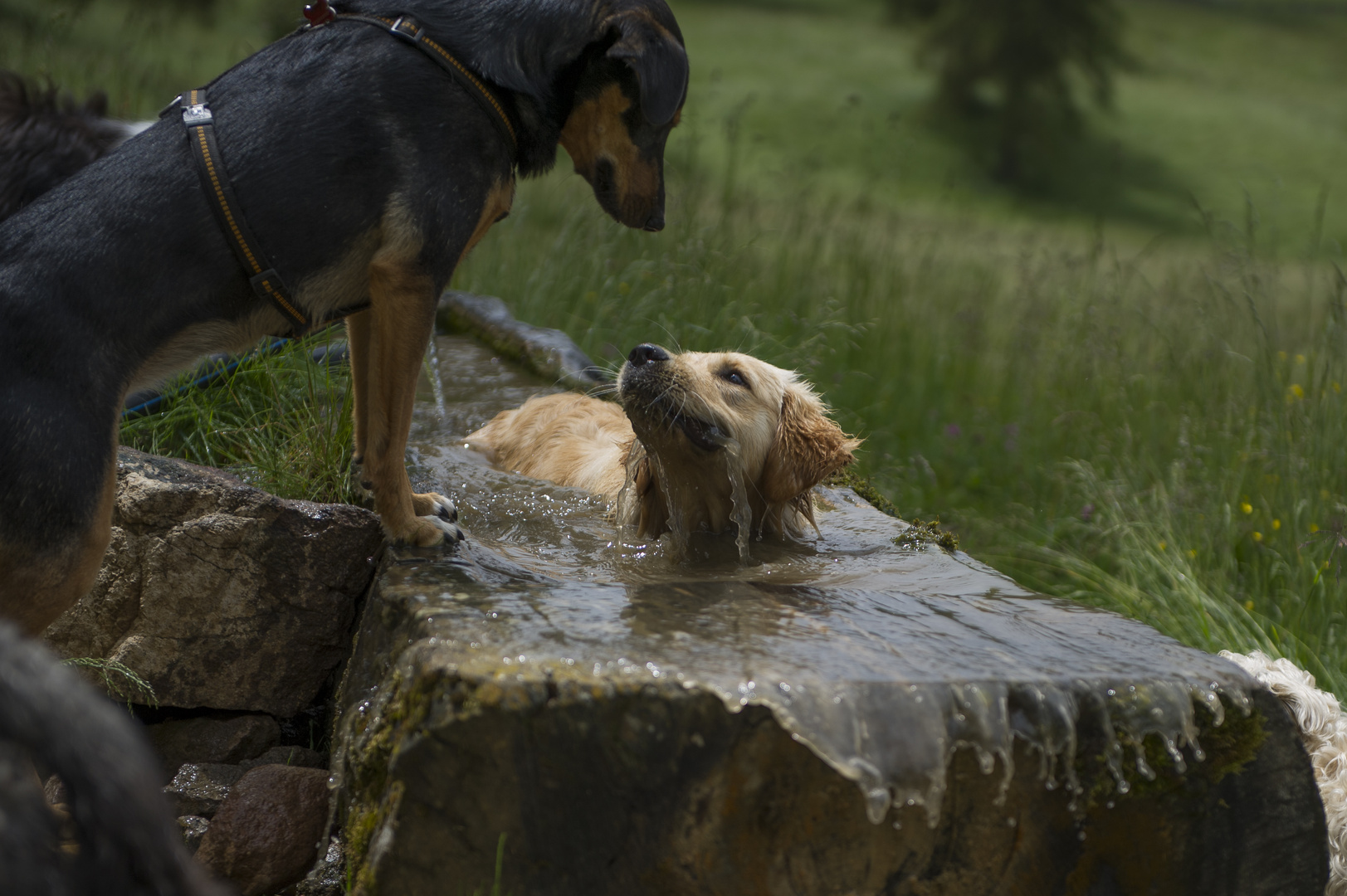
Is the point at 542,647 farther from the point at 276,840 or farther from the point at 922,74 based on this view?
the point at 922,74

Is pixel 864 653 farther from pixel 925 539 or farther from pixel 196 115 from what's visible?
pixel 196 115

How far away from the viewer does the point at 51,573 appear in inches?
91.4

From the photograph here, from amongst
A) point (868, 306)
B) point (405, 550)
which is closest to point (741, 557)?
point (405, 550)

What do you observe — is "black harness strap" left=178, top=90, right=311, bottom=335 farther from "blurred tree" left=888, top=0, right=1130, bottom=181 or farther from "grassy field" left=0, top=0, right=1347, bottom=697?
"blurred tree" left=888, top=0, right=1130, bottom=181

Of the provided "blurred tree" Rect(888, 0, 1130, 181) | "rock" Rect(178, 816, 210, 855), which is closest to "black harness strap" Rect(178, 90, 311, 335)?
"rock" Rect(178, 816, 210, 855)

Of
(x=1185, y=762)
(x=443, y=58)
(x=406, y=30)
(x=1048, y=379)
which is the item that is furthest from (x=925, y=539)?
(x=1048, y=379)

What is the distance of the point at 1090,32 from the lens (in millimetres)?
27297

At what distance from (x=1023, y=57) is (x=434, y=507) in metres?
28.1

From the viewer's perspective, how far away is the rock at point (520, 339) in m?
5.26

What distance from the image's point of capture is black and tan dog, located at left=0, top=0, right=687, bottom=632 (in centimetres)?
235

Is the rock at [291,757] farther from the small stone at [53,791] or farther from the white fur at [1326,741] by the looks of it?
the white fur at [1326,741]

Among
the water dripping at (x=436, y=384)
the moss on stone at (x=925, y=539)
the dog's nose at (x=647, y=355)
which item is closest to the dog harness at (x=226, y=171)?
the dog's nose at (x=647, y=355)

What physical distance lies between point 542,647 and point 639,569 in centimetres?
109

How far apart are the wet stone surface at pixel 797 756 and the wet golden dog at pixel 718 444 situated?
989mm
